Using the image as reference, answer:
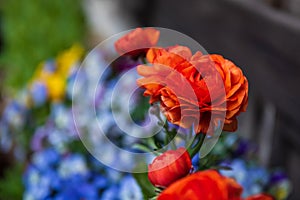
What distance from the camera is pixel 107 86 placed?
1.90 m

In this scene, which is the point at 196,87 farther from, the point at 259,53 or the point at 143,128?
the point at 259,53

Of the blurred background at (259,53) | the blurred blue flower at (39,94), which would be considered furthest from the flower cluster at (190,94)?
the blurred blue flower at (39,94)

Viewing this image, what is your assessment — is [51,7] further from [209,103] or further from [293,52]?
[209,103]

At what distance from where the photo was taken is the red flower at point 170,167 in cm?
54

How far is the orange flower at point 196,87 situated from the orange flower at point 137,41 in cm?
8

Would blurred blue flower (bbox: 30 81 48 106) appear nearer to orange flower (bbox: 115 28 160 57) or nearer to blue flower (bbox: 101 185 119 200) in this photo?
blue flower (bbox: 101 185 119 200)

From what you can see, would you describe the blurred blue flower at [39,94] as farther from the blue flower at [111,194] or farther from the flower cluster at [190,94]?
the flower cluster at [190,94]

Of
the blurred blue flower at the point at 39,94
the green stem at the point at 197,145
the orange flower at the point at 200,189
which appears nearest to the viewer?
the orange flower at the point at 200,189

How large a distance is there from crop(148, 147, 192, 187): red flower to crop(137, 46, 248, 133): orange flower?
0.12ft

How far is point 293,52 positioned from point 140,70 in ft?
2.90

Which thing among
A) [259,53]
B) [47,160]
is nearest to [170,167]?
[47,160]

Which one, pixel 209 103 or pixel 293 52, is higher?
pixel 209 103

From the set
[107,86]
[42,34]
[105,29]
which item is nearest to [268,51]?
[107,86]

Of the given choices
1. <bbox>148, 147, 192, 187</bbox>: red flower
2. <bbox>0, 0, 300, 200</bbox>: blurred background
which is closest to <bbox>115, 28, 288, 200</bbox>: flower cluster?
<bbox>148, 147, 192, 187</bbox>: red flower
